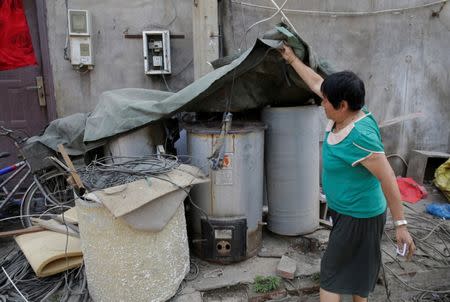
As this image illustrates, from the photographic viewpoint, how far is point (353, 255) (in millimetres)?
2461

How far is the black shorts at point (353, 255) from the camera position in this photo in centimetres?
242

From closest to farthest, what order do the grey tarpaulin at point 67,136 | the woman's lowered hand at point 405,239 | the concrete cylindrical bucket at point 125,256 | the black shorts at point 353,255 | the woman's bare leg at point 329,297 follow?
1. the woman's lowered hand at point 405,239
2. the black shorts at point 353,255
3. the woman's bare leg at point 329,297
4. the concrete cylindrical bucket at point 125,256
5. the grey tarpaulin at point 67,136

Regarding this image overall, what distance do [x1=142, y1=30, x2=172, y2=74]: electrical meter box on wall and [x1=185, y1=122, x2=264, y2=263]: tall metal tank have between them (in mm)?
2132

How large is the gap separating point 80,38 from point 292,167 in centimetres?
359

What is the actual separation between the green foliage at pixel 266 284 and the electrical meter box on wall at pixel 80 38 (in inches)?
153

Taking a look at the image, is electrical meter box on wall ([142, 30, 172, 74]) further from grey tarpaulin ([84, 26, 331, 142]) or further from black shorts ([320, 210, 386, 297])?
black shorts ([320, 210, 386, 297])

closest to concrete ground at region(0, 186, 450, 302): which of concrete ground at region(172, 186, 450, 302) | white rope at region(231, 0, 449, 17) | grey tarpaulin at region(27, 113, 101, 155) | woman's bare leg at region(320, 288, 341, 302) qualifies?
concrete ground at region(172, 186, 450, 302)

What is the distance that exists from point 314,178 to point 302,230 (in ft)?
1.90

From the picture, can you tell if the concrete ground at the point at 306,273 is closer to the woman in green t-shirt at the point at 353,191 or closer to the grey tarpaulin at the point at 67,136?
the woman in green t-shirt at the point at 353,191

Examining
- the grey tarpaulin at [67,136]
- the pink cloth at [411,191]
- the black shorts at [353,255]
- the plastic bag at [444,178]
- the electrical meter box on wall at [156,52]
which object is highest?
the electrical meter box on wall at [156,52]

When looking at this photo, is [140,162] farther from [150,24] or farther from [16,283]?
[150,24]

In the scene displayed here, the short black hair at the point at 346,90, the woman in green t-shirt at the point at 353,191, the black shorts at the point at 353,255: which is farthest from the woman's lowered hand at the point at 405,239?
the short black hair at the point at 346,90

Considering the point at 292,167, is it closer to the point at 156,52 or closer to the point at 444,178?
the point at 156,52

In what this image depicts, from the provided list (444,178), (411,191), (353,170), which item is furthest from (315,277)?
(444,178)
